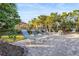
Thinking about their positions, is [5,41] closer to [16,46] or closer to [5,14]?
[16,46]

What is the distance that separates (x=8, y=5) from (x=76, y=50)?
60cm

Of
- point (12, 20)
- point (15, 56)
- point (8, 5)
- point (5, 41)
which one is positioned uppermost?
point (8, 5)

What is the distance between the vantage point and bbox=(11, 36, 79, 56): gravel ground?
1444mm

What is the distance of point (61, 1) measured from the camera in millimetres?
1453

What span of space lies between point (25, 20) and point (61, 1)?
30cm

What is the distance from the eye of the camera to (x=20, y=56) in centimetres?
145

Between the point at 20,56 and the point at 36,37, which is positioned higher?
the point at 36,37

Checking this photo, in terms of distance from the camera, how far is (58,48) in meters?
1.46

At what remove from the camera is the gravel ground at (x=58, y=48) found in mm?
1444

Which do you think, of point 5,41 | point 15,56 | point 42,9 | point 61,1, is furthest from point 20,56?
point 61,1

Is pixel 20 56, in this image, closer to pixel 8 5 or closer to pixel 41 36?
pixel 41 36

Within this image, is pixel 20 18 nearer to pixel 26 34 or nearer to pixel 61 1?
pixel 26 34

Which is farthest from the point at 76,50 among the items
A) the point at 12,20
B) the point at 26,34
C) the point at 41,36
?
the point at 12,20

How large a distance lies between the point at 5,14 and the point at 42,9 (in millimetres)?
283
